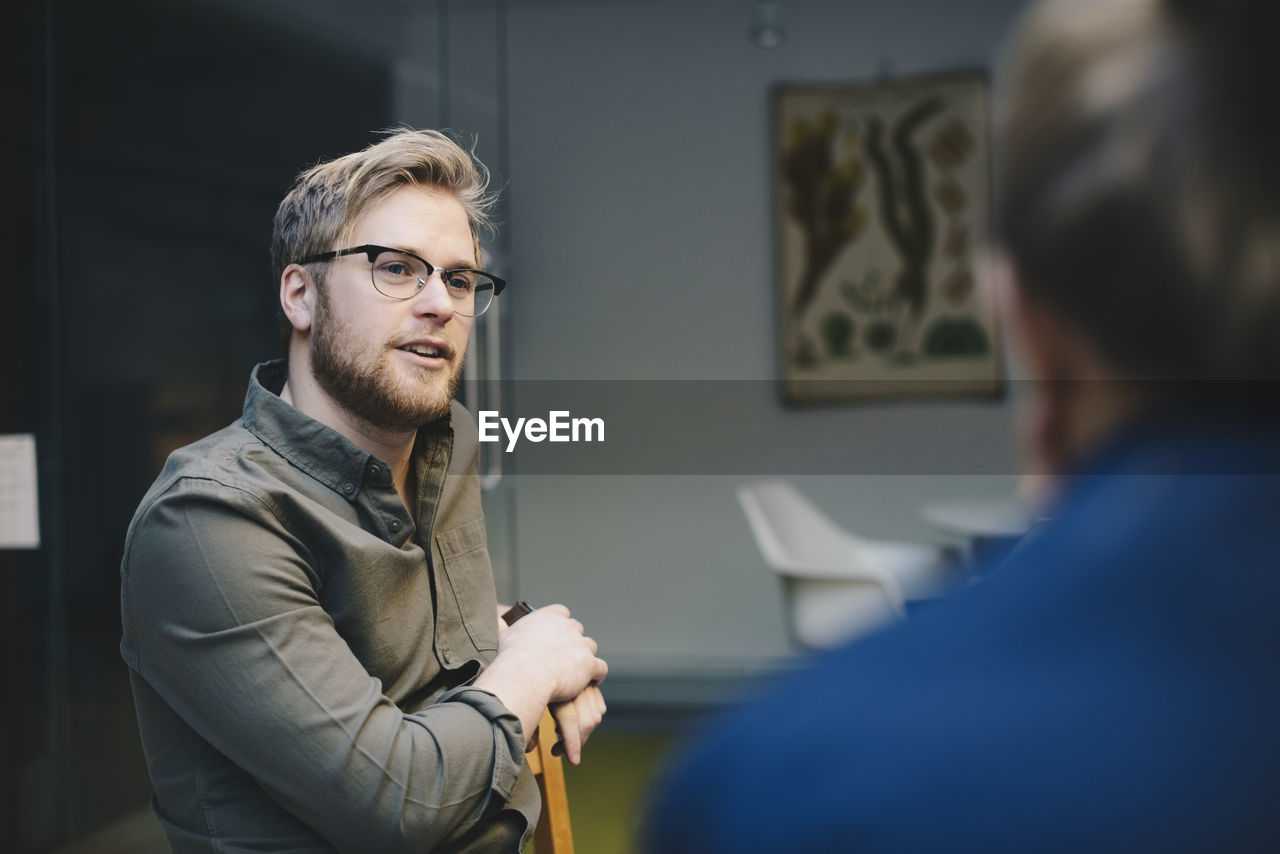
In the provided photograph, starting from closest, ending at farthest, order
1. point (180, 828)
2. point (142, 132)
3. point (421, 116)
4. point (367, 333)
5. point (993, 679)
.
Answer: point (993, 679), point (180, 828), point (367, 333), point (142, 132), point (421, 116)

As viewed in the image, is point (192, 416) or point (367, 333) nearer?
point (367, 333)

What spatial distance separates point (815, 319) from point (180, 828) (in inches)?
149

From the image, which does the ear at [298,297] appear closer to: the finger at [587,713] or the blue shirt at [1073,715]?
the finger at [587,713]

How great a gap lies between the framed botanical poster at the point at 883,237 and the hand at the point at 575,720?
134 inches

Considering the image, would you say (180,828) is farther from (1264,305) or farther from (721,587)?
(721,587)

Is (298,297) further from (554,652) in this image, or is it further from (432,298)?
(554,652)

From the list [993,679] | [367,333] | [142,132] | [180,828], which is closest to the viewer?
[993,679]

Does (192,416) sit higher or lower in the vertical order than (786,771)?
higher

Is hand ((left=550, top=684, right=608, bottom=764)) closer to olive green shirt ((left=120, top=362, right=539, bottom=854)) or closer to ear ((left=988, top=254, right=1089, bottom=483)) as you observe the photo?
olive green shirt ((left=120, top=362, right=539, bottom=854))

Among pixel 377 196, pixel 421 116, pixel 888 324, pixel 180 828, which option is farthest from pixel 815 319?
pixel 180 828

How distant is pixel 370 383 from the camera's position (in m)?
1.15

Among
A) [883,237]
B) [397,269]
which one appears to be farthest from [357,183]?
[883,237]

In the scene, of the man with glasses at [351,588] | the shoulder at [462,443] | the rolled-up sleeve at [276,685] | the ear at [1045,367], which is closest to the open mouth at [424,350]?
the man with glasses at [351,588]

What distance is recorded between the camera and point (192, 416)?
2.56 metres
